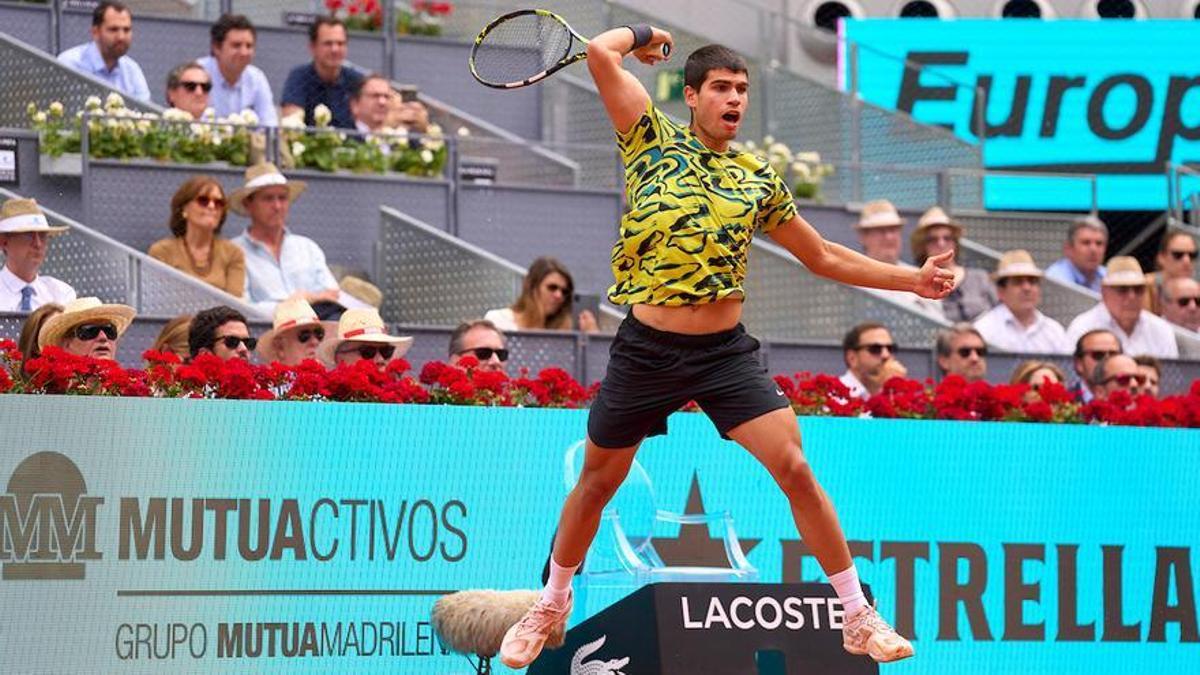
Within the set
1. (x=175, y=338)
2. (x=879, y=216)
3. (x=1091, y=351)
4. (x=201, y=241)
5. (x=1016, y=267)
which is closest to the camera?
(x=175, y=338)

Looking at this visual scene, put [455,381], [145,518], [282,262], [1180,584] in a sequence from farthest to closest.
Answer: [282,262] → [1180,584] → [455,381] → [145,518]

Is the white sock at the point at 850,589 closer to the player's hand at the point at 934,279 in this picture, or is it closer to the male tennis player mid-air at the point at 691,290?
the male tennis player mid-air at the point at 691,290

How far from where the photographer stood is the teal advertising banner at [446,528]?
8.50 metres

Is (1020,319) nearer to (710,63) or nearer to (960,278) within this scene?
(960,278)

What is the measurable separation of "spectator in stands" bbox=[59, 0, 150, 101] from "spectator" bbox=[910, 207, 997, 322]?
5.11m

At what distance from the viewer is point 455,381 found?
31.0 ft

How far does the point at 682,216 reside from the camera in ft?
23.4

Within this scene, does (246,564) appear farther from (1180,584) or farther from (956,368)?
(956,368)

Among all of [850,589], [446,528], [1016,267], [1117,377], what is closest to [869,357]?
[1117,377]

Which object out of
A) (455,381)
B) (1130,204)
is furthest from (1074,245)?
(455,381)

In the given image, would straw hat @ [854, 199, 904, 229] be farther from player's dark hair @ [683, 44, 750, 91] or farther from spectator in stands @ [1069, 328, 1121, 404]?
player's dark hair @ [683, 44, 750, 91]

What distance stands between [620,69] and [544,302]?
16.9 feet

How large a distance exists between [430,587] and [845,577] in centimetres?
225

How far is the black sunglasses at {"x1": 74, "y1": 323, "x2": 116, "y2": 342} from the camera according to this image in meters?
9.67
